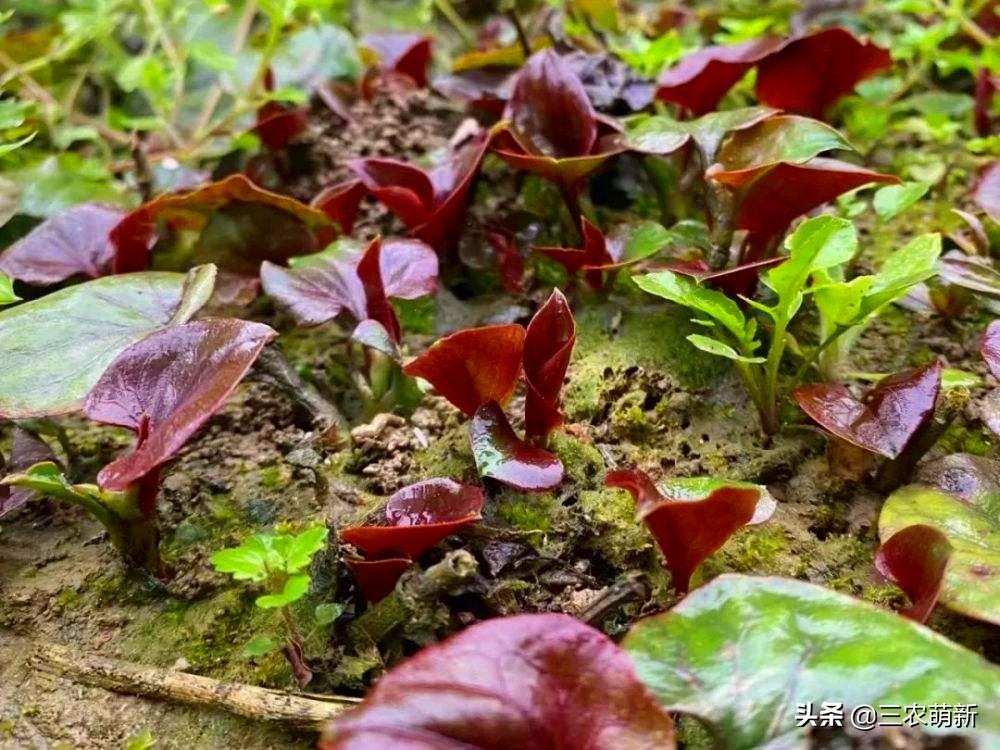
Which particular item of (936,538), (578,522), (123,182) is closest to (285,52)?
(123,182)

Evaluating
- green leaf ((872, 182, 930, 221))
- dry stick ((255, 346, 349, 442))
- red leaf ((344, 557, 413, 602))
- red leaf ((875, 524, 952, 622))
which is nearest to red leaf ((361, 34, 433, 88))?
dry stick ((255, 346, 349, 442))

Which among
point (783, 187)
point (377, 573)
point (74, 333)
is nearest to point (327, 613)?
point (377, 573)

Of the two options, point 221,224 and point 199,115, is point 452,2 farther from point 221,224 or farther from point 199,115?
point 221,224

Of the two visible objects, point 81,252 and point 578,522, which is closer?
point 578,522

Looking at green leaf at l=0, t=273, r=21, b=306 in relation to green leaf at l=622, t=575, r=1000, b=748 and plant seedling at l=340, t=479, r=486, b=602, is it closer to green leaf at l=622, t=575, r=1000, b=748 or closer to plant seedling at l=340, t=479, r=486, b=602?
plant seedling at l=340, t=479, r=486, b=602

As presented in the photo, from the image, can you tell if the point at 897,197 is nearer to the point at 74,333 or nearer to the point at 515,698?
the point at 515,698
